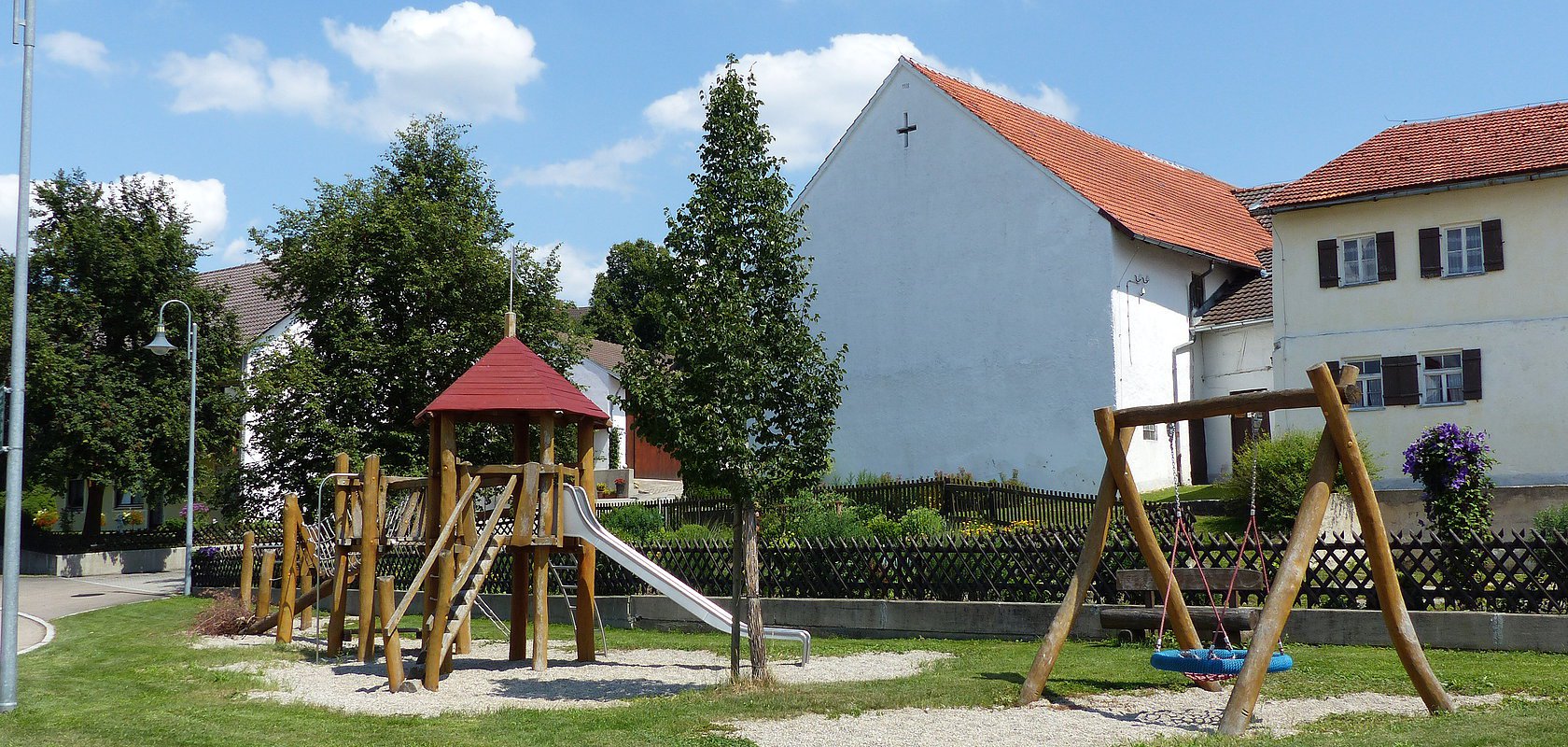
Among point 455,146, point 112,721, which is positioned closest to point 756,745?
point 112,721

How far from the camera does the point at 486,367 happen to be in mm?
15258

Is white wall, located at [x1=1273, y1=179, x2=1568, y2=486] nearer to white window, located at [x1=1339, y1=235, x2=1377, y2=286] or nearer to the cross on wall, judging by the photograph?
white window, located at [x1=1339, y1=235, x2=1377, y2=286]

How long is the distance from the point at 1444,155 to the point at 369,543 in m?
24.1

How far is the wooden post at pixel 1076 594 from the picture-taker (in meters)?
10.4

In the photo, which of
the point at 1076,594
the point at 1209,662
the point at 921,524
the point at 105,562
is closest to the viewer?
the point at 1209,662

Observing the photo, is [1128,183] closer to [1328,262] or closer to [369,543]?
[1328,262]

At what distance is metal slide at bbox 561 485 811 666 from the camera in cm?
1294

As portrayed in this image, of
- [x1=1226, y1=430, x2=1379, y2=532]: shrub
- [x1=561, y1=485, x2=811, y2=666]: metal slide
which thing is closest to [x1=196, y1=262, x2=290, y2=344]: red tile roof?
[x1=561, y1=485, x2=811, y2=666]: metal slide

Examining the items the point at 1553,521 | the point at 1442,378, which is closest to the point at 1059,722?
the point at 1553,521

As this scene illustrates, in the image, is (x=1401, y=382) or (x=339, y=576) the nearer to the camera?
(x=339, y=576)

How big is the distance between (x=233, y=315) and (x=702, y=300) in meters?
31.0

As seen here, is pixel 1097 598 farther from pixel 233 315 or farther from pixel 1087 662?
pixel 233 315

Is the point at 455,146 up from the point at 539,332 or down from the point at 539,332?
up

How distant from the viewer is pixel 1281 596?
9.22 meters
